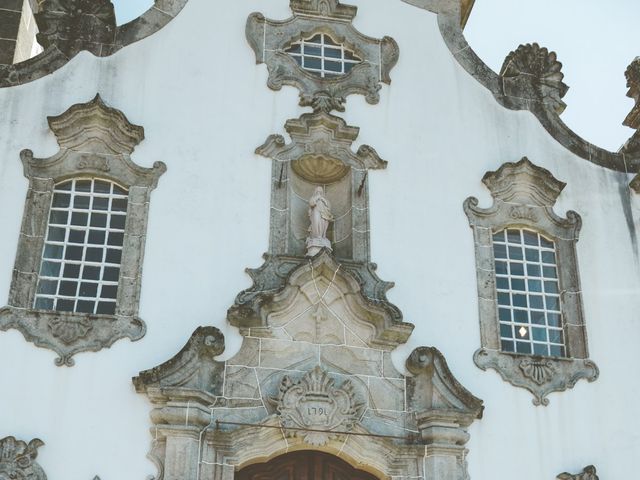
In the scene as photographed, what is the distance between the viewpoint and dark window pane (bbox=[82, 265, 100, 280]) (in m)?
10.5

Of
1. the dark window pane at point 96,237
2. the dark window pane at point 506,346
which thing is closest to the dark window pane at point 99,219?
the dark window pane at point 96,237

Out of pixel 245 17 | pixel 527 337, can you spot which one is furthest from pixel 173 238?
pixel 527 337

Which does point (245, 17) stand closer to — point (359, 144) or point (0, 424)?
point (359, 144)

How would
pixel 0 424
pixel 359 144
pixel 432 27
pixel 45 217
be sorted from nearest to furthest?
pixel 0 424 → pixel 45 217 → pixel 359 144 → pixel 432 27

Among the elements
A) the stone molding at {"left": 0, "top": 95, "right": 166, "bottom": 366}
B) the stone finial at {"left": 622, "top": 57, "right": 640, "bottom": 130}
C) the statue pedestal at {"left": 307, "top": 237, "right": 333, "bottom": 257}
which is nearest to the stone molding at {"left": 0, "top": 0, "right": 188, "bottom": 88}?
the stone molding at {"left": 0, "top": 95, "right": 166, "bottom": 366}

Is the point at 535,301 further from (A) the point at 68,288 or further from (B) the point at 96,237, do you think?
(A) the point at 68,288

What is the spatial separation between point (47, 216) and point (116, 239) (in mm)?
720

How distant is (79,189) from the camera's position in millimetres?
10914

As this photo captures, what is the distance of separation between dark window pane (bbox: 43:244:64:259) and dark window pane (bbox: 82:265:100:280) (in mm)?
307

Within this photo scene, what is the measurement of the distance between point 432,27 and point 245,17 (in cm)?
225

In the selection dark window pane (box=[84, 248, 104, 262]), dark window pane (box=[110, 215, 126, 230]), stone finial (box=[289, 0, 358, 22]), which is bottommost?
dark window pane (box=[84, 248, 104, 262])

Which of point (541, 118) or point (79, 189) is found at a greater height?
point (541, 118)

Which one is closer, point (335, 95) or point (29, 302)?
point (29, 302)

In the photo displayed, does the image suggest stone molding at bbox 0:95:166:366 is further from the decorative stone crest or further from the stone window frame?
the stone window frame
